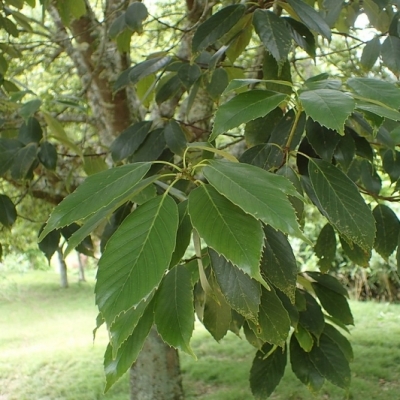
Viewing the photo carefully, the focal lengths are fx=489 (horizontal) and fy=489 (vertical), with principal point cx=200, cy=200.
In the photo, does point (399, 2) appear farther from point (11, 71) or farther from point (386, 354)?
point (386, 354)

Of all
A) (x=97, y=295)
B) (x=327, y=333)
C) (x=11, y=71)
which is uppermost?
(x=11, y=71)

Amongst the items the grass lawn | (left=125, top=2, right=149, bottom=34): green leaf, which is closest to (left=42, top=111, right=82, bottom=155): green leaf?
(left=125, top=2, right=149, bottom=34): green leaf

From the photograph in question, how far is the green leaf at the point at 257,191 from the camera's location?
526 mm

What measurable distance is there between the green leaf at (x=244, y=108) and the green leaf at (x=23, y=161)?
0.91 m

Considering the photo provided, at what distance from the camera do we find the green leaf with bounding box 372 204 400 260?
1082 millimetres

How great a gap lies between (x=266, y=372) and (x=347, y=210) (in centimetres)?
64

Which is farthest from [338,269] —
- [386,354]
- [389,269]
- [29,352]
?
[29,352]

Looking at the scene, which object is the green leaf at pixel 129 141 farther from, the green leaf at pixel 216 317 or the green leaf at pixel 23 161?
the green leaf at pixel 216 317

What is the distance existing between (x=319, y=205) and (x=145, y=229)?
0.37m

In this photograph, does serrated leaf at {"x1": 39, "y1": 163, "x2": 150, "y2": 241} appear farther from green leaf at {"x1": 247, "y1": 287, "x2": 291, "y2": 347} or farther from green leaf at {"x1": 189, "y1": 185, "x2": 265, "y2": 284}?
green leaf at {"x1": 247, "y1": 287, "x2": 291, "y2": 347}

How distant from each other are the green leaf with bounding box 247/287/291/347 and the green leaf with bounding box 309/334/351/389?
0.50 m

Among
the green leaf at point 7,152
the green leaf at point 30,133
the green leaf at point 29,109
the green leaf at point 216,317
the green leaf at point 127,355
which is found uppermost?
the green leaf at point 29,109

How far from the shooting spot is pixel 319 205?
0.81 m

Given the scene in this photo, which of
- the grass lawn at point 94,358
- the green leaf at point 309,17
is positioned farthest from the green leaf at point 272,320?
the grass lawn at point 94,358
